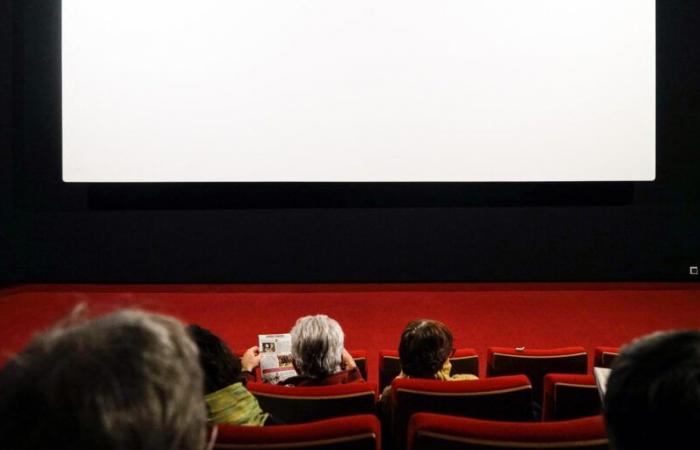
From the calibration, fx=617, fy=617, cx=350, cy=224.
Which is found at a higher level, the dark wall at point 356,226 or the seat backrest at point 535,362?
the dark wall at point 356,226

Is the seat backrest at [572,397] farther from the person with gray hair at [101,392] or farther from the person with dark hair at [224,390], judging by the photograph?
the person with gray hair at [101,392]

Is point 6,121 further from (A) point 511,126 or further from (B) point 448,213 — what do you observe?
(A) point 511,126

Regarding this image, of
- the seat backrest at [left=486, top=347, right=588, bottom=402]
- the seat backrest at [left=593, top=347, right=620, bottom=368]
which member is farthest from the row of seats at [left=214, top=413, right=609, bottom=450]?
the seat backrest at [left=593, top=347, right=620, bottom=368]

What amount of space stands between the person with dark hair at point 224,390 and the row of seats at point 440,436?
0.91 ft

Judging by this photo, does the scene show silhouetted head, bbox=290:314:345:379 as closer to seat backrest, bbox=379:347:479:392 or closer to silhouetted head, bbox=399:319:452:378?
silhouetted head, bbox=399:319:452:378

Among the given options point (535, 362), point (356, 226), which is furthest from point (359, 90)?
point (535, 362)

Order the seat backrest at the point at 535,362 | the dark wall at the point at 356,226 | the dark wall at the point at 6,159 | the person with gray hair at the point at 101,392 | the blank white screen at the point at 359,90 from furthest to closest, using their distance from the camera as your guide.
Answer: the dark wall at the point at 356,226, the dark wall at the point at 6,159, the blank white screen at the point at 359,90, the seat backrest at the point at 535,362, the person with gray hair at the point at 101,392

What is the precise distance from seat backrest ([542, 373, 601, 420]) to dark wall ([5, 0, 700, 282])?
380 centimetres

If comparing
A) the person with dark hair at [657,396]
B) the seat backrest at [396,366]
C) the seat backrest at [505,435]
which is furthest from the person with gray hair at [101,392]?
the seat backrest at [396,366]

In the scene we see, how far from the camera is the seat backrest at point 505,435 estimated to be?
1314 millimetres

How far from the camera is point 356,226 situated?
5.92 m

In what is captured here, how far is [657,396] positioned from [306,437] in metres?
0.78

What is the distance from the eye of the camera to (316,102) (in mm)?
5605

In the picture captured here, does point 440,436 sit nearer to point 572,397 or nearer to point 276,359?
point 572,397
